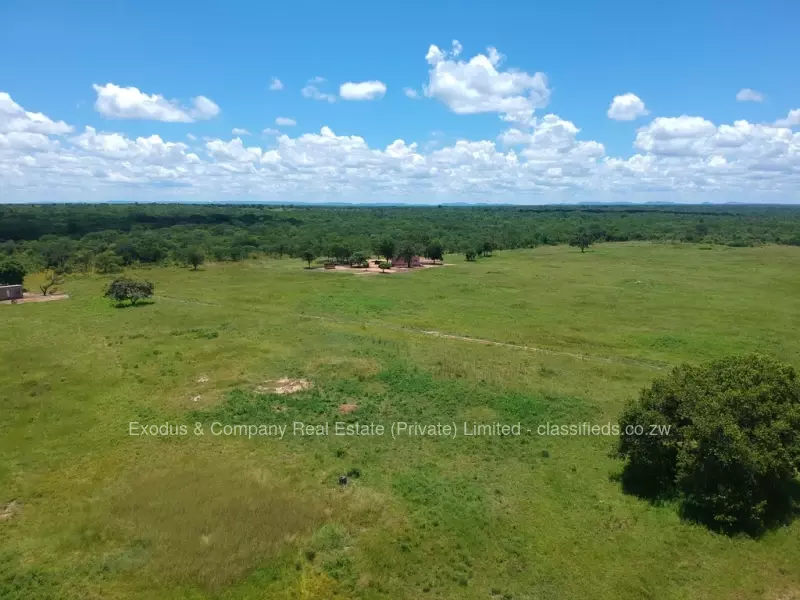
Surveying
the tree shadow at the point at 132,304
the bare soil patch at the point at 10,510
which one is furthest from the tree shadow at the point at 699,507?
the tree shadow at the point at 132,304

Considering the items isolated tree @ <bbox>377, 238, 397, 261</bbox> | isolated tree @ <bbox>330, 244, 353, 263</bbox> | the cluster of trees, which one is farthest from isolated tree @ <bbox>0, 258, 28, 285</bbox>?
isolated tree @ <bbox>377, 238, 397, 261</bbox>

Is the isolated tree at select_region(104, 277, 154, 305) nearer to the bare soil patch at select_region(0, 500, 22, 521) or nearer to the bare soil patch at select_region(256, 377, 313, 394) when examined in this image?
the bare soil patch at select_region(256, 377, 313, 394)

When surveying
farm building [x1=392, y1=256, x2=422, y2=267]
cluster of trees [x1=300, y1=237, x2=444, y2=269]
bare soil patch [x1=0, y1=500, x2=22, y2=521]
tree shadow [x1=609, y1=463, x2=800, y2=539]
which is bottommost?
bare soil patch [x1=0, y1=500, x2=22, y2=521]

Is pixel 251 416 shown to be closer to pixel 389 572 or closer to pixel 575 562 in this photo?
pixel 389 572

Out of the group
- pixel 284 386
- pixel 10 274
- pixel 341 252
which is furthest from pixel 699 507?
pixel 10 274

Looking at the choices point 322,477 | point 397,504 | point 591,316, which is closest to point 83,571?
point 322,477

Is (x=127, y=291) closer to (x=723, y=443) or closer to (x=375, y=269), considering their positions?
(x=375, y=269)

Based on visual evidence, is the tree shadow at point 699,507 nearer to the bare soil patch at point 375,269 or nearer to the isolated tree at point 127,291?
the isolated tree at point 127,291
